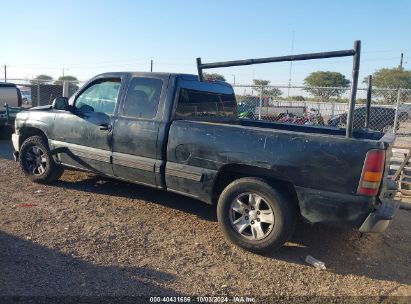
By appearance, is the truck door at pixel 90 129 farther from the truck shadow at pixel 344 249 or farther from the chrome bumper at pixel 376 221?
the chrome bumper at pixel 376 221

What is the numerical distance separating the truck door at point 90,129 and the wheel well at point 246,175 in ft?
5.38

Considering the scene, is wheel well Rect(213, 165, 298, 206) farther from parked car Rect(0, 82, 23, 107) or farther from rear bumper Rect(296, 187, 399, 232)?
parked car Rect(0, 82, 23, 107)

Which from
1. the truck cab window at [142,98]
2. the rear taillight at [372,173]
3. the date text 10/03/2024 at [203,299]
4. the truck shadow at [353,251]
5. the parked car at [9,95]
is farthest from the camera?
the parked car at [9,95]

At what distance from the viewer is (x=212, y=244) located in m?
4.59

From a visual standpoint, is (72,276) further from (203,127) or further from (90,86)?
(90,86)

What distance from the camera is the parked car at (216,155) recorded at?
392 cm

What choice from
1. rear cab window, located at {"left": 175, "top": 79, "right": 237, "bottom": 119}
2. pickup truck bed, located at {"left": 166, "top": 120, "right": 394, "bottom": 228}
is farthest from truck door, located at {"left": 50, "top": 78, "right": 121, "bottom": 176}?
pickup truck bed, located at {"left": 166, "top": 120, "right": 394, "bottom": 228}

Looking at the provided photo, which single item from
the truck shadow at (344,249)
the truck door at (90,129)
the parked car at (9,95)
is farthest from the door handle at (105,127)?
the parked car at (9,95)

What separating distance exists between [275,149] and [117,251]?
6.31 ft

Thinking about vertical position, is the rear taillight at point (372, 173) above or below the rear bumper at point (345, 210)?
above

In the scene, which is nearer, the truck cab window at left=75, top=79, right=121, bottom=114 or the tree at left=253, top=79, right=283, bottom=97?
the truck cab window at left=75, top=79, right=121, bottom=114

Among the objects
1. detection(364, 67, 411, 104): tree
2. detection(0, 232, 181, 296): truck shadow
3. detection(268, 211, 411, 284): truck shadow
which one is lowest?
detection(268, 211, 411, 284): truck shadow

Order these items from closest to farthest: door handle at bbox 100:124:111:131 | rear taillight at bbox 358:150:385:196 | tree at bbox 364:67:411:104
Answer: rear taillight at bbox 358:150:385:196
door handle at bbox 100:124:111:131
tree at bbox 364:67:411:104

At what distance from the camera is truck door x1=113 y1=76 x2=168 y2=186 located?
16.8 feet
